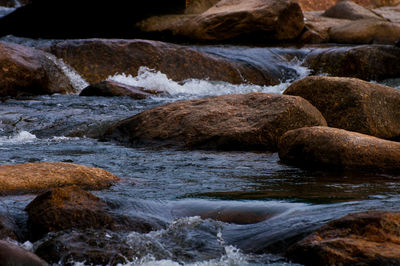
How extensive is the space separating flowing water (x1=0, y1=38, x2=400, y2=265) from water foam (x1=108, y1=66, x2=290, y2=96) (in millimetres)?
3017

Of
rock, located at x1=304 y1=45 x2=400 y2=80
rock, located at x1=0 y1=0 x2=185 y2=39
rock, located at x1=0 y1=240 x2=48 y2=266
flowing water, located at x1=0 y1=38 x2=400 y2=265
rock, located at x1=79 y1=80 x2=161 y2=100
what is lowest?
flowing water, located at x1=0 y1=38 x2=400 y2=265

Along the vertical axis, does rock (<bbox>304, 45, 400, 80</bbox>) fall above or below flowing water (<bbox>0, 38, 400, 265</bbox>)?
above

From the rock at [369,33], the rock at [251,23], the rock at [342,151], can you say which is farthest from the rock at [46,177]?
the rock at [369,33]

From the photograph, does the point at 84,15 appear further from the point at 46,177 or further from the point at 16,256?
the point at 16,256

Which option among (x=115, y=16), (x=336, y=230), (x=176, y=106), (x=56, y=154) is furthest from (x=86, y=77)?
(x=336, y=230)

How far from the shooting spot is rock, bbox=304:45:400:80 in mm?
14398

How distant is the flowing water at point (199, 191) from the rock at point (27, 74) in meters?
1.68

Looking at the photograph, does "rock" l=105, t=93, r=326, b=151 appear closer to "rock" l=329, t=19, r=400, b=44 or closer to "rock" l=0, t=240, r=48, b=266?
"rock" l=0, t=240, r=48, b=266

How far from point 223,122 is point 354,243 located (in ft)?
14.5

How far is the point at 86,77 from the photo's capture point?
13172 mm

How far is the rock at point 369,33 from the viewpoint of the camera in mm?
17219

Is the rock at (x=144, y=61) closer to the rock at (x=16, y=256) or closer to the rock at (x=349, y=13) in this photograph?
the rock at (x=349, y=13)

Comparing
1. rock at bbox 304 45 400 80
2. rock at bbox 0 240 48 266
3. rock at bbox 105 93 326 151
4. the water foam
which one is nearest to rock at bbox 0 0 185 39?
the water foam

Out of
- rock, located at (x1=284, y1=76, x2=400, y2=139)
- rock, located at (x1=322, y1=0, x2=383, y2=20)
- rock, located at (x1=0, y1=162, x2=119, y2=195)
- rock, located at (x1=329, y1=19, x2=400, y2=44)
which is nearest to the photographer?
rock, located at (x1=0, y1=162, x2=119, y2=195)
